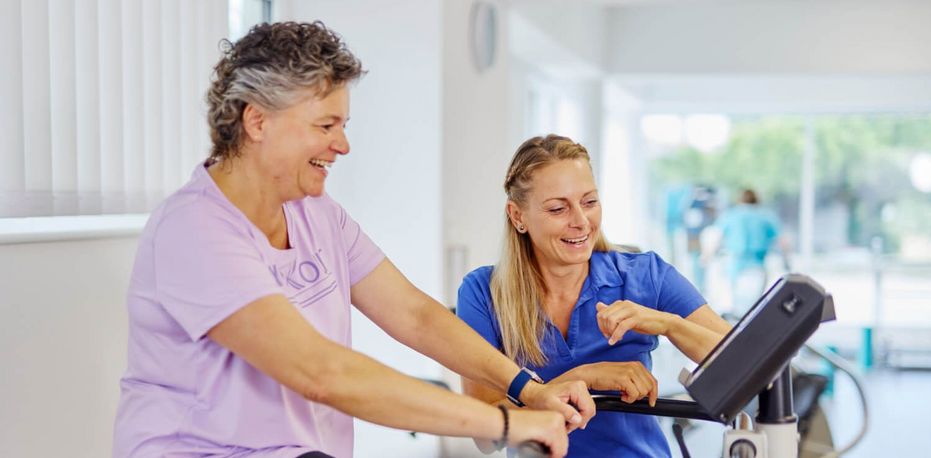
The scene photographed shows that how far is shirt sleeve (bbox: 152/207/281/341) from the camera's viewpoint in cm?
147

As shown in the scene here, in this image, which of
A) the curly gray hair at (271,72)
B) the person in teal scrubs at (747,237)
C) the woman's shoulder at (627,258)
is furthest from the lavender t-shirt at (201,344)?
the person in teal scrubs at (747,237)

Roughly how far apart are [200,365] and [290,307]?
211mm

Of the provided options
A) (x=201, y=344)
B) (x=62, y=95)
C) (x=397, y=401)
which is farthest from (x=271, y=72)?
(x=62, y=95)

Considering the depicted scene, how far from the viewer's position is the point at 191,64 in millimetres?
2828

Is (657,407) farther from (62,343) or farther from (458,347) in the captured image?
(62,343)

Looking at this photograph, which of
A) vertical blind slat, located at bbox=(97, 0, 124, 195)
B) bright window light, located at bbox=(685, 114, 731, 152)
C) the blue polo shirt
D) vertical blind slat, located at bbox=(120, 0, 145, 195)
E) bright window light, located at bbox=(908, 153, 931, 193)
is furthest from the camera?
bright window light, located at bbox=(685, 114, 731, 152)

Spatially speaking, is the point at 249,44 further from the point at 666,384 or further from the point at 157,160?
the point at 666,384

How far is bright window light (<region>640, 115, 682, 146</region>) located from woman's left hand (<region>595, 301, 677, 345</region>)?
8.39 m

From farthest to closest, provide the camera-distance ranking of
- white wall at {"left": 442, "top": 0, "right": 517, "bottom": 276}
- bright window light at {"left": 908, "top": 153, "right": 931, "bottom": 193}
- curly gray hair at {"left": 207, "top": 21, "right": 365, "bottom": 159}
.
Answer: bright window light at {"left": 908, "top": 153, "right": 931, "bottom": 193} → white wall at {"left": 442, "top": 0, "right": 517, "bottom": 276} → curly gray hair at {"left": 207, "top": 21, "right": 365, "bottom": 159}

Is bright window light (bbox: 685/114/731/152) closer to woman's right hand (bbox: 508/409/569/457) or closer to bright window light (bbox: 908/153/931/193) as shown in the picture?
bright window light (bbox: 908/153/931/193)

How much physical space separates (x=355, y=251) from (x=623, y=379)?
55cm

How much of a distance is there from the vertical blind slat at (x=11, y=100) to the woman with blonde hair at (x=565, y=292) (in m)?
0.95

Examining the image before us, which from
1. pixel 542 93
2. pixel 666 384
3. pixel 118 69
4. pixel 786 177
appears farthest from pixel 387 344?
pixel 786 177

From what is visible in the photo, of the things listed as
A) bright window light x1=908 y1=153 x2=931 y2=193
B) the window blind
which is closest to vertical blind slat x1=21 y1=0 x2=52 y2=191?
the window blind
